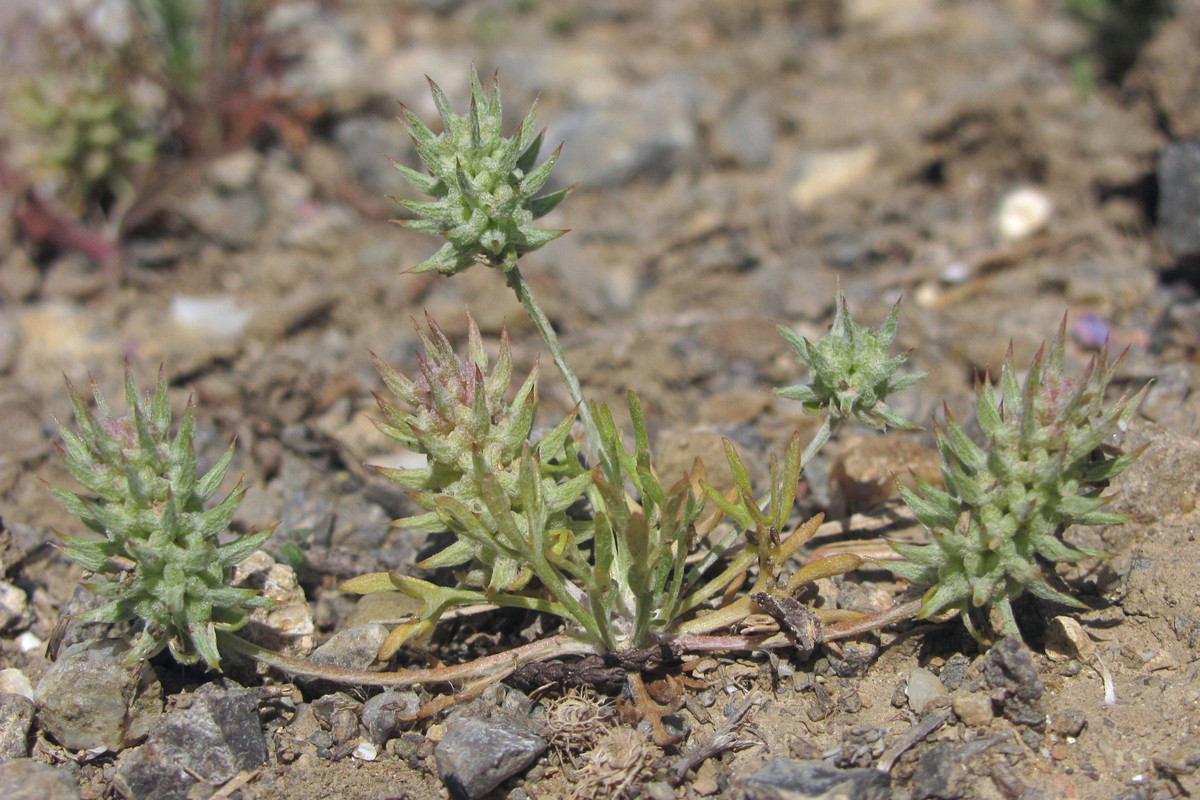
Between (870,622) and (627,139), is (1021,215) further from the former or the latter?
(870,622)

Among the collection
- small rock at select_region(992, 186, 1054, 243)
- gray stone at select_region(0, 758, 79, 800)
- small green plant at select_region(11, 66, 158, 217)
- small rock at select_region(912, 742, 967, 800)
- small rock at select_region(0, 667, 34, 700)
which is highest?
small green plant at select_region(11, 66, 158, 217)

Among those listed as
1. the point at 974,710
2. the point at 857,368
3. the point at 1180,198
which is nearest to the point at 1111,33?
the point at 1180,198

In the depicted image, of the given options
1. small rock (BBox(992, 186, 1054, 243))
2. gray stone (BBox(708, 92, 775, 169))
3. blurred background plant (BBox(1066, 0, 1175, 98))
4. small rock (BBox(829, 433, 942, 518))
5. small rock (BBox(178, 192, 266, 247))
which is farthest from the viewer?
gray stone (BBox(708, 92, 775, 169))

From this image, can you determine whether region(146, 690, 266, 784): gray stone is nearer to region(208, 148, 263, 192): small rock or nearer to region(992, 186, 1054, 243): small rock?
region(208, 148, 263, 192): small rock

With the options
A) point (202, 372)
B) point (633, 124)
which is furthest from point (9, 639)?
point (633, 124)

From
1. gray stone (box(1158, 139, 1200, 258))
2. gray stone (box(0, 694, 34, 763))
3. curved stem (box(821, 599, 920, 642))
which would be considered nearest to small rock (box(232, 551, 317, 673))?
gray stone (box(0, 694, 34, 763))

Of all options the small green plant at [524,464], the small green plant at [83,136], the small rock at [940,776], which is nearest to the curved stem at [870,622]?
the small green plant at [524,464]
